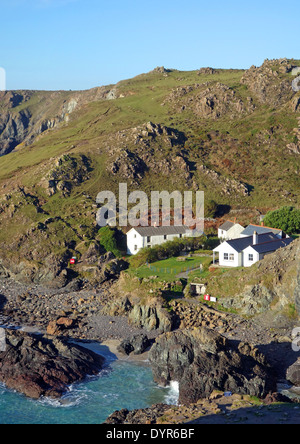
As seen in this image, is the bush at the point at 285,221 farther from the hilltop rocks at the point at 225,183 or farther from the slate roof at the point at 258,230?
the hilltop rocks at the point at 225,183

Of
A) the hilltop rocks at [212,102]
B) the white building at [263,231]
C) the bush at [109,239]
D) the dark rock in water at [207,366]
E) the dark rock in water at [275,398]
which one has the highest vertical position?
A: the hilltop rocks at [212,102]

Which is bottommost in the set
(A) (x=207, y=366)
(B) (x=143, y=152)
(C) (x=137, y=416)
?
(C) (x=137, y=416)

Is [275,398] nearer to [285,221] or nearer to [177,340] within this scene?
[177,340]

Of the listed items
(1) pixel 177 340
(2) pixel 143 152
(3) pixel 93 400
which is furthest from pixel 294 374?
(2) pixel 143 152

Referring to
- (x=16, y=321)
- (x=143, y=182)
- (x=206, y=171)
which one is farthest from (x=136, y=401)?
(x=206, y=171)

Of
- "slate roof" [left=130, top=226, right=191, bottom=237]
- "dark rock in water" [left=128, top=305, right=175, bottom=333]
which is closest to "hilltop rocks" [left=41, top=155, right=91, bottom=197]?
"slate roof" [left=130, top=226, right=191, bottom=237]

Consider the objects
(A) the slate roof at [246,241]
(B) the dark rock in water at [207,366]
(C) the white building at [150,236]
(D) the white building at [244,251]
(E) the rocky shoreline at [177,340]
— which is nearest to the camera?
(B) the dark rock in water at [207,366]

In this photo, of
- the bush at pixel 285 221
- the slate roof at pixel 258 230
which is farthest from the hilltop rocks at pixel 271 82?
the slate roof at pixel 258 230
